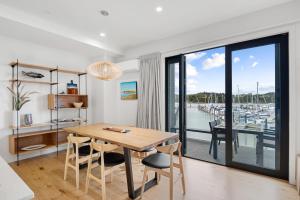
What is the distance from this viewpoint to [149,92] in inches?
161

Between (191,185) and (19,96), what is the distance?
3.80 meters

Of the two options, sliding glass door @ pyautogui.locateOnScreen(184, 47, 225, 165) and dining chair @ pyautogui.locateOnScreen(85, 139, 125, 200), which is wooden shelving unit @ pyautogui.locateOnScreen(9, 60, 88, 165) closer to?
dining chair @ pyautogui.locateOnScreen(85, 139, 125, 200)

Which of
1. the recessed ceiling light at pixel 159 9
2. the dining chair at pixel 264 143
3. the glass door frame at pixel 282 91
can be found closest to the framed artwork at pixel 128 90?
the recessed ceiling light at pixel 159 9

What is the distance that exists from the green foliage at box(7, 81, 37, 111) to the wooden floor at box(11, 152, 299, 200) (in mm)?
1213

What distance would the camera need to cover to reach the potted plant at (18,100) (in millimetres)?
3281

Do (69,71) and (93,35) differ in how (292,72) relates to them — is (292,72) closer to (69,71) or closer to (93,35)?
(93,35)

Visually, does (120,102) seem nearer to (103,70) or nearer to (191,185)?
(103,70)

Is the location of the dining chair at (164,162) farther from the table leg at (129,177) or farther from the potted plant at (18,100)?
the potted plant at (18,100)

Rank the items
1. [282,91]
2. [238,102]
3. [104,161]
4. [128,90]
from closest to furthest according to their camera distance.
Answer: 1. [104,161]
2. [282,91]
3. [238,102]
4. [128,90]

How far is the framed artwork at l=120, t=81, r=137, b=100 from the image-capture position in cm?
454

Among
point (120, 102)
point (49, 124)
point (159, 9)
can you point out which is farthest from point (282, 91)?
point (49, 124)

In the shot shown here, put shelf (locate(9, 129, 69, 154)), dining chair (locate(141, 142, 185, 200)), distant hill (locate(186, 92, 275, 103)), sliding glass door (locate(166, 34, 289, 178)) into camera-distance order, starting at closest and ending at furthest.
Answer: dining chair (locate(141, 142, 185, 200)) < sliding glass door (locate(166, 34, 289, 178)) < distant hill (locate(186, 92, 275, 103)) < shelf (locate(9, 129, 69, 154))

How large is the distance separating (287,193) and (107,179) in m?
2.62

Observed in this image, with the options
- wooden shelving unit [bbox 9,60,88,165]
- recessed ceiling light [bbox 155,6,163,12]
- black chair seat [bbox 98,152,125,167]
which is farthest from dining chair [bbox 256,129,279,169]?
wooden shelving unit [bbox 9,60,88,165]
